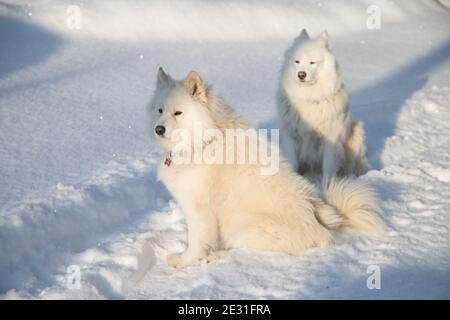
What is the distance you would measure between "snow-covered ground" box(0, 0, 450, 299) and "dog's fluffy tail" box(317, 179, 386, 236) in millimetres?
147

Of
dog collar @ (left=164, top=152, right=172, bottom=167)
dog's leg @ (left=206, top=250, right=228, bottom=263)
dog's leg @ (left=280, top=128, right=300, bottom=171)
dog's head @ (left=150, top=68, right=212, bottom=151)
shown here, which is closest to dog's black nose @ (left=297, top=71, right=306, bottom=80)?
dog's leg @ (left=280, top=128, right=300, bottom=171)

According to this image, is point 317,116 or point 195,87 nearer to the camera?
point 195,87

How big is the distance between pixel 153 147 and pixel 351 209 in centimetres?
264

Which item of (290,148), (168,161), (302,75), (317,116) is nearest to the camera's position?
(168,161)

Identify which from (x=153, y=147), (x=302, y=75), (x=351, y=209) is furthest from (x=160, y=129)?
(x=153, y=147)

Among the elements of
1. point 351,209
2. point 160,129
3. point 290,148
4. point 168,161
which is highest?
point 290,148

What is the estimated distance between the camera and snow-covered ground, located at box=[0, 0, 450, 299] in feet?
10.0

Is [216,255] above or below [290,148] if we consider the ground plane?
below

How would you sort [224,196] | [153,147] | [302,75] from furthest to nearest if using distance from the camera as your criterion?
[153,147]
[302,75]
[224,196]

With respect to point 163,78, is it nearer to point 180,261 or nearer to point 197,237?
point 197,237

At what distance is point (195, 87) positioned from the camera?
3.35 m

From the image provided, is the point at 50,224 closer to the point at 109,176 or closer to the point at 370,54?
the point at 109,176
